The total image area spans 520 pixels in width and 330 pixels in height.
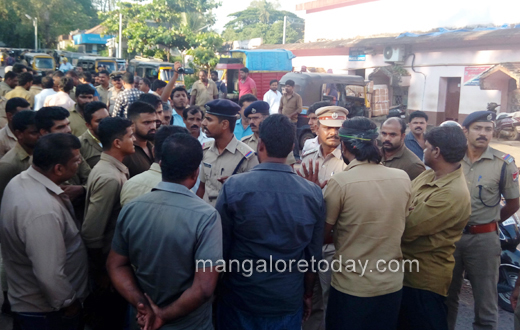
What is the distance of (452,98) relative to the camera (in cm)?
1839

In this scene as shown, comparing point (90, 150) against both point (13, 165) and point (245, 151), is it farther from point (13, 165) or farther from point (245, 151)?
point (245, 151)

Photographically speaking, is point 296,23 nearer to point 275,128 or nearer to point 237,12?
point 237,12

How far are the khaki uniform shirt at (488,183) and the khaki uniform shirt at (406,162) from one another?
0.40 meters

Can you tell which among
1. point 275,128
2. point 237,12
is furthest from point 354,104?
point 237,12

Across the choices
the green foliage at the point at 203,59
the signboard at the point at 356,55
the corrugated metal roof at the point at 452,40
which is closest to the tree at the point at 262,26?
the signboard at the point at 356,55

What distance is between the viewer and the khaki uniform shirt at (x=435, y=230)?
2.84m

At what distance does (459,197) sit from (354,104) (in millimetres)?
10601

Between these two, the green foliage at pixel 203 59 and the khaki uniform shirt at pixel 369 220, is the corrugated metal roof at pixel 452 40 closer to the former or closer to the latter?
the green foliage at pixel 203 59

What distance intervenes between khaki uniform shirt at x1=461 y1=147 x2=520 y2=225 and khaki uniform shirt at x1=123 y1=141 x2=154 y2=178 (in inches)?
106

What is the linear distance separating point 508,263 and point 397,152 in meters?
1.69

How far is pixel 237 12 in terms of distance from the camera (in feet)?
201

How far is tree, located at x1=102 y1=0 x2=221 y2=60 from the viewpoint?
25469mm

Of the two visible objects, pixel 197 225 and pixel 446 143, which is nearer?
pixel 197 225

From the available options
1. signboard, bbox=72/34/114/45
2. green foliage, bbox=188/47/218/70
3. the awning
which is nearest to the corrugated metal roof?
the awning
